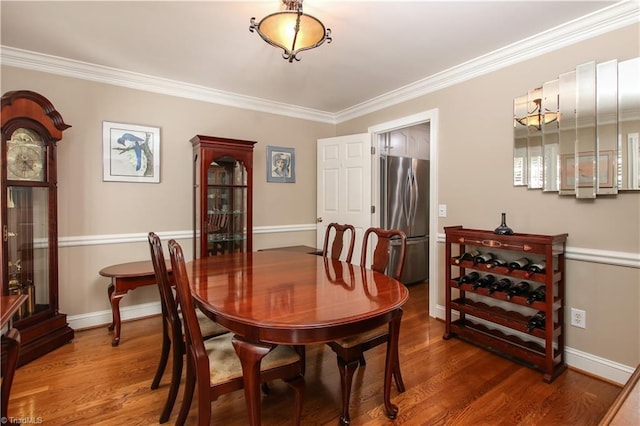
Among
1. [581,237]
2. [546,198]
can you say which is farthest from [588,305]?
[546,198]

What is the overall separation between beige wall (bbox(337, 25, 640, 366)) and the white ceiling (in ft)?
0.84

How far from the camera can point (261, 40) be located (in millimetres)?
2439

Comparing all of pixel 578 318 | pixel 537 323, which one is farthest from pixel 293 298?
pixel 578 318

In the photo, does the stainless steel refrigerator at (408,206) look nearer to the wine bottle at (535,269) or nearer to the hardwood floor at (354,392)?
the hardwood floor at (354,392)

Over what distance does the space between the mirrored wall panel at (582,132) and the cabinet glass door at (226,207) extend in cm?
267

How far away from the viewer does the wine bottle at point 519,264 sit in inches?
89.9

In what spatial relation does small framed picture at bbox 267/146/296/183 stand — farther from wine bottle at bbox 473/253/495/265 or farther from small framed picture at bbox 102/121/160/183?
wine bottle at bbox 473/253/495/265

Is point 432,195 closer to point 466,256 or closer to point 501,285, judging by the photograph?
point 466,256

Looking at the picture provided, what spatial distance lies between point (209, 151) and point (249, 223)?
88cm

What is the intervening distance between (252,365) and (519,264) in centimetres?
205

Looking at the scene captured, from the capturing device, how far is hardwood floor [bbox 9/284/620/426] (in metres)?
1.73

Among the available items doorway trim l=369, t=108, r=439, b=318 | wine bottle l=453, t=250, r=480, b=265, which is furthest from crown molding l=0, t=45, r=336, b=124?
wine bottle l=453, t=250, r=480, b=265

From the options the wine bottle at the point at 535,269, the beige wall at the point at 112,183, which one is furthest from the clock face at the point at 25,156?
the wine bottle at the point at 535,269

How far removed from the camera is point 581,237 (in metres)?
2.21
